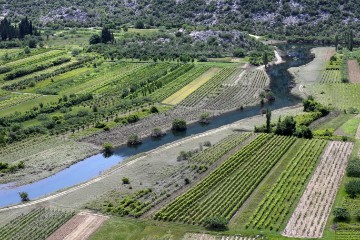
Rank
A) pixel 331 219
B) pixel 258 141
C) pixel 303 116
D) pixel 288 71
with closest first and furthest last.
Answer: pixel 331 219
pixel 258 141
pixel 303 116
pixel 288 71

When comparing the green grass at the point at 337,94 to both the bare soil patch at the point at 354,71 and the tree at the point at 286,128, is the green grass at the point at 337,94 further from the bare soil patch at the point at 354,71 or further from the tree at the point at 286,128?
the tree at the point at 286,128

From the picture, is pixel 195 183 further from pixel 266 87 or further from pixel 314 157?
pixel 266 87

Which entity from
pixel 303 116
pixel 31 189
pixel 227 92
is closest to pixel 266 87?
pixel 227 92

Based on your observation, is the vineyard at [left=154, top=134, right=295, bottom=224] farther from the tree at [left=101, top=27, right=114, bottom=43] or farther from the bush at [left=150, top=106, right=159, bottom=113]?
the tree at [left=101, top=27, right=114, bottom=43]

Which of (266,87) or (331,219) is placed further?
(266,87)

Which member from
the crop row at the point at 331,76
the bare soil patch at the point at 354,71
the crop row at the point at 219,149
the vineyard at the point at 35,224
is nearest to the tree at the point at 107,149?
the crop row at the point at 219,149

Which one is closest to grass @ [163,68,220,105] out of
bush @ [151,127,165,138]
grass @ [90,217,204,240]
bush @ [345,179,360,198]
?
bush @ [151,127,165,138]
